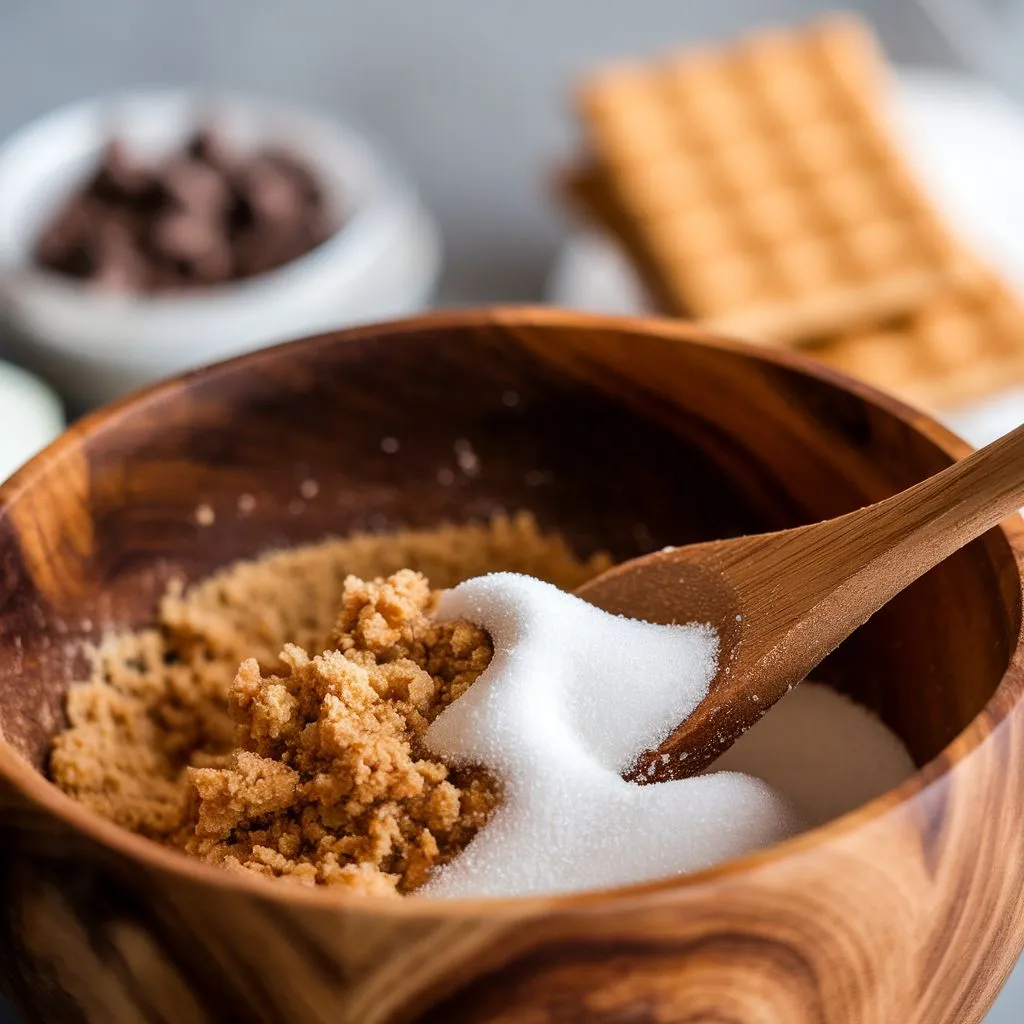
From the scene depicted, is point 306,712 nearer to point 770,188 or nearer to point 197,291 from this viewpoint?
point 197,291

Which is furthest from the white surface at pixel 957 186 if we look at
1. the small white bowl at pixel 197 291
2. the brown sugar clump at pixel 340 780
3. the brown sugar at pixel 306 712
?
the brown sugar clump at pixel 340 780

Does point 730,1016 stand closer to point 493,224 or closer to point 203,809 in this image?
point 203,809

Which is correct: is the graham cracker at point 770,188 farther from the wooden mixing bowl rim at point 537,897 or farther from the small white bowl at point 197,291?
the wooden mixing bowl rim at point 537,897

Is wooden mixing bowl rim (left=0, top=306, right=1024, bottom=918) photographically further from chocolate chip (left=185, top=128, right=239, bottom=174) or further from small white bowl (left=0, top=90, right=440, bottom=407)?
chocolate chip (left=185, top=128, right=239, bottom=174)

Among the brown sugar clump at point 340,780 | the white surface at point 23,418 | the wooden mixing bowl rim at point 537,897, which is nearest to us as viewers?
the wooden mixing bowl rim at point 537,897

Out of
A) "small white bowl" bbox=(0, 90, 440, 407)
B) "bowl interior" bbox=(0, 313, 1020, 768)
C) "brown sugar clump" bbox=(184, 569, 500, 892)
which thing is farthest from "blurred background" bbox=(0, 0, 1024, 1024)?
"brown sugar clump" bbox=(184, 569, 500, 892)
